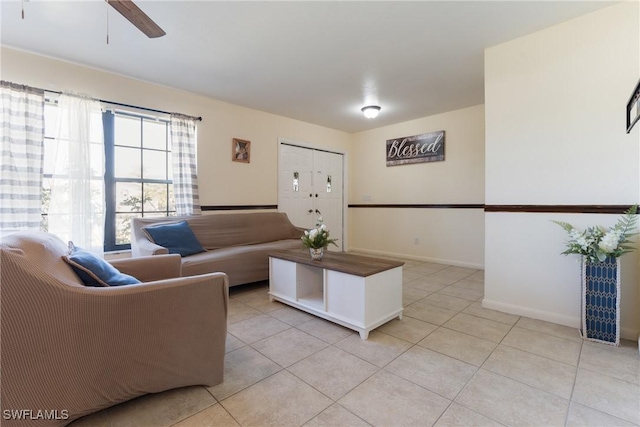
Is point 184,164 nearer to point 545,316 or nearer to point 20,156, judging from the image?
point 20,156

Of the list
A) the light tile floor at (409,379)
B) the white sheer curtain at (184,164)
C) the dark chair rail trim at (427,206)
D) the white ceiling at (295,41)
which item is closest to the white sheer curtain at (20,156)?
the white ceiling at (295,41)

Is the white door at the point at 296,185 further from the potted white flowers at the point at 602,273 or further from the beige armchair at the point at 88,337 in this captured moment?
the potted white flowers at the point at 602,273

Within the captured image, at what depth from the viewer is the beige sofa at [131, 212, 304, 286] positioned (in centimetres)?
282

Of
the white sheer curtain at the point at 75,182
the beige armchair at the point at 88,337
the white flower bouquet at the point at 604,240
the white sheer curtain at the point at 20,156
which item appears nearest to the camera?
the beige armchair at the point at 88,337

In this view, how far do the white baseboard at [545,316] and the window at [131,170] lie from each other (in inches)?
147

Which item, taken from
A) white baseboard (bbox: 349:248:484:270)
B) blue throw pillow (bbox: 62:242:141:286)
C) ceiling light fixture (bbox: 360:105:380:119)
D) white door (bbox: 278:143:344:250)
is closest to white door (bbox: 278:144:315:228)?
white door (bbox: 278:143:344:250)

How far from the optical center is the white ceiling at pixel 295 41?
200cm

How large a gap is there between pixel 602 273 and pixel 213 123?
420 cm

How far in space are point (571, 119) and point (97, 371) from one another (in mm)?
3409

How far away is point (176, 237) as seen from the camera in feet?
9.74

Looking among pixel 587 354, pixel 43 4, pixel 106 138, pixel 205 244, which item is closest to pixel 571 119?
pixel 587 354

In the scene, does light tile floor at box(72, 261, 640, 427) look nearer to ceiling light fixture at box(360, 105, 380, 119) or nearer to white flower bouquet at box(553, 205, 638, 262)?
white flower bouquet at box(553, 205, 638, 262)

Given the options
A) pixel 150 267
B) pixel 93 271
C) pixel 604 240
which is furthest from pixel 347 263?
pixel 604 240

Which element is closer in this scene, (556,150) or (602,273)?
(602,273)
